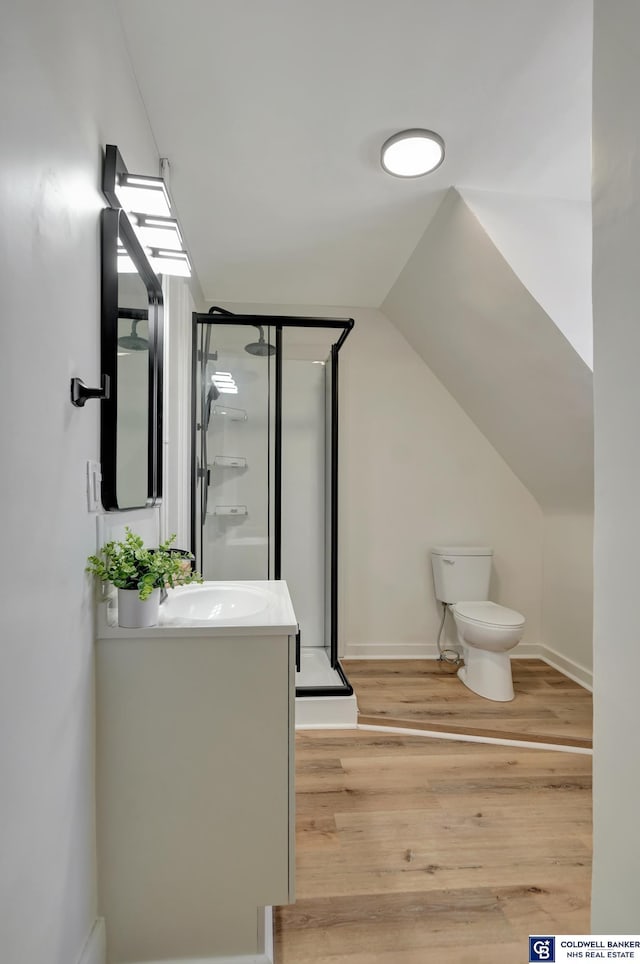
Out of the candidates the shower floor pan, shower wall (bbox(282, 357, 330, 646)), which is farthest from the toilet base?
shower wall (bbox(282, 357, 330, 646))

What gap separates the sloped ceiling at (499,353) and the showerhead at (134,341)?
1482mm

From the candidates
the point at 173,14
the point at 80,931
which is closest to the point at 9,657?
the point at 80,931

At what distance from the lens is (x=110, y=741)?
1.23 meters

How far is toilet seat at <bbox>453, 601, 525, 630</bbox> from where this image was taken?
272 cm

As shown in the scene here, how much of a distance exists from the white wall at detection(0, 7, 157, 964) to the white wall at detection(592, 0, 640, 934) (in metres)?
1.15

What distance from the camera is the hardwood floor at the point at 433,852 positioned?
4.42ft

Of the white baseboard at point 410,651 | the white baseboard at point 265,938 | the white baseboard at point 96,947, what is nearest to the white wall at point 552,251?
the white baseboard at point 410,651

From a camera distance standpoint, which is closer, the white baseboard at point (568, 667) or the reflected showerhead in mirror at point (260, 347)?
the reflected showerhead in mirror at point (260, 347)

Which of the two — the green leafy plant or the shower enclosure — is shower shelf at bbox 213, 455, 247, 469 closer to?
the shower enclosure

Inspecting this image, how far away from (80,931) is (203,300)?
306 centimetres

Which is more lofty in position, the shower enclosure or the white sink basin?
the shower enclosure

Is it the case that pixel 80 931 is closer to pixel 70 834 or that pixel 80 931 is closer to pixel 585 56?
pixel 70 834

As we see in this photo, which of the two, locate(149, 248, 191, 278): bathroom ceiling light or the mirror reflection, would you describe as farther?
locate(149, 248, 191, 278): bathroom ceiling light

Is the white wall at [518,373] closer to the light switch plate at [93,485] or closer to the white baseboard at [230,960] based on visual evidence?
the light switch plate at [93,485]
